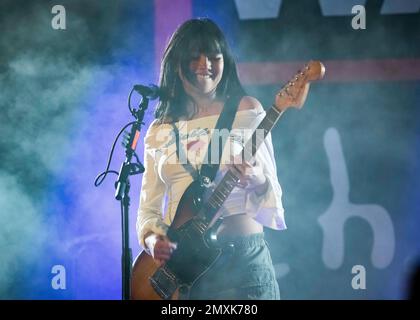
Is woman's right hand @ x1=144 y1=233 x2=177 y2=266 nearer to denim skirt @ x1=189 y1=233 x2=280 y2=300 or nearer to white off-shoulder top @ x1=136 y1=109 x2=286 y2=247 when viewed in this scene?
white off-shoulder top @ x1=136 y1=109 x2=286 y2=247

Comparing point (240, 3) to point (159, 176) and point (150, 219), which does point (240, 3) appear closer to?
point (159, 176)

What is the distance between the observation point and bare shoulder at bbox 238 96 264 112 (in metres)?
2.84

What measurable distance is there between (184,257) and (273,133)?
0.76m

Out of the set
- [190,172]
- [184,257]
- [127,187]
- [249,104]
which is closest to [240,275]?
[184,257]

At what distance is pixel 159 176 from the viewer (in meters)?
2.90

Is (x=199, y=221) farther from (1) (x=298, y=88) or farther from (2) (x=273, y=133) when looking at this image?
(1) (x=298, y=88)

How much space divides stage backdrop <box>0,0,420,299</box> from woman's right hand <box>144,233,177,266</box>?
26cm

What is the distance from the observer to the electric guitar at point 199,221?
2.71 meters

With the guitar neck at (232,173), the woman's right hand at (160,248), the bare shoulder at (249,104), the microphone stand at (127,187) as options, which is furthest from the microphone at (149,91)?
the woman's right hand at (160,248)

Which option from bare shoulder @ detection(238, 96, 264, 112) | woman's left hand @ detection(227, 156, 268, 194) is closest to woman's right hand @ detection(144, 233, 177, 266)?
woman's left hand @ detection(227, 156, 268, 194)

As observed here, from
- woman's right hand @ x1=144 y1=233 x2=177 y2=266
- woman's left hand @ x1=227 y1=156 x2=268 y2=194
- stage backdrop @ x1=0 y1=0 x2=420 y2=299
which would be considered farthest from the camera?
stage backdrop @ x1=0 y1=0 x2=420 y2=299

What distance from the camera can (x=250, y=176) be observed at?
263cm

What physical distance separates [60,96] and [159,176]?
72 cm

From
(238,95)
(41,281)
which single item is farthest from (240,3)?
(41,281)
